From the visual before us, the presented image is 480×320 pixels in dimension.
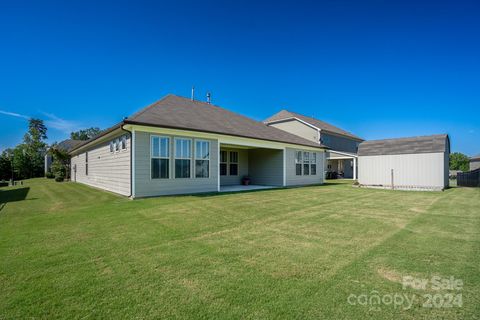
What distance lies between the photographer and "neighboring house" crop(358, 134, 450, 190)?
14.9 meters

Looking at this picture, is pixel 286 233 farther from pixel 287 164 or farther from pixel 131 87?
pixel 131 87

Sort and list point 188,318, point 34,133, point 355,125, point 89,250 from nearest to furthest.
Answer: point 188,318 < point 89,250 < point 355,125 < point 34,133

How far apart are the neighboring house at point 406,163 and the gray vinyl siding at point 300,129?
32.2 ft

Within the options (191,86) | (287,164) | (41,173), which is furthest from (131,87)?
(41,173)

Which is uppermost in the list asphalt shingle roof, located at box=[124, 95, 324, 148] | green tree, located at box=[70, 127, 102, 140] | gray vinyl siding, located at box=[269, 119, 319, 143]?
green tree, located at box=[70, 127, 102, 140]

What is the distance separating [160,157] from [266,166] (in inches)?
338

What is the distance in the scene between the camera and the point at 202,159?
38.2 feet

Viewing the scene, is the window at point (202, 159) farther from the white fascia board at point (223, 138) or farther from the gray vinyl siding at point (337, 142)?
the gray vinyl siding at point (337, 142)

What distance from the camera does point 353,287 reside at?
105 inches

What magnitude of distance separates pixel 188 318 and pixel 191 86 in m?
15.8

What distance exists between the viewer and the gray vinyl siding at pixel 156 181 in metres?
9.53

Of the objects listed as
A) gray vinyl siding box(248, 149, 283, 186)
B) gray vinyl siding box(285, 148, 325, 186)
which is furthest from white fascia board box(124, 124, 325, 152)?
gray vinyl siding box(248, 149, 283, 186)

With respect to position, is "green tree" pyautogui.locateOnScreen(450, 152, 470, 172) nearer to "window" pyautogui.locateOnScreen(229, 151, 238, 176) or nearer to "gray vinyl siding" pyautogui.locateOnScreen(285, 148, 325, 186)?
"gray vinyl siding" pyautogui.locateOnScreen(285, 148, 325, 186)

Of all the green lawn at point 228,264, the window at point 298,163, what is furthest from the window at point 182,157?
the window at point 298,163
